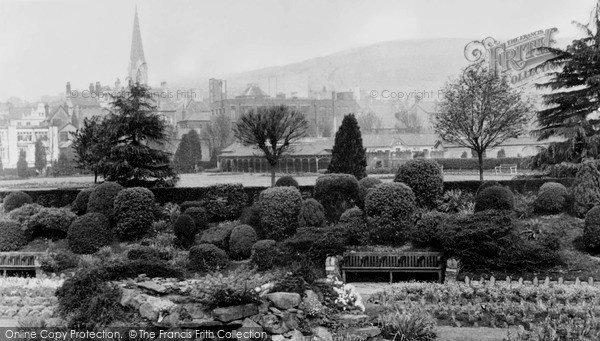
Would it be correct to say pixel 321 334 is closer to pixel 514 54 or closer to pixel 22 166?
pixel 514 54

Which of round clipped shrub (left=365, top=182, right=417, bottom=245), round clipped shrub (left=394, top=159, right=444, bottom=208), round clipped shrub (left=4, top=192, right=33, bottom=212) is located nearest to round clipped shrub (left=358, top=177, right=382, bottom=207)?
round clipped shrub (left=394, top=159, right=444, bottom=208)

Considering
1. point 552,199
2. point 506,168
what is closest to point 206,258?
point 552,199

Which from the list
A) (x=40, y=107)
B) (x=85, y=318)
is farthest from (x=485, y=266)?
(x=40, y=107)

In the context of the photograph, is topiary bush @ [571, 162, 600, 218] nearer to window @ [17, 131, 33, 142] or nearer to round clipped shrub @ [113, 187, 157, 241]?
round clipped shrub @ [113, 187, 157, 241]

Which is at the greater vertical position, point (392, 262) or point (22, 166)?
point (22, 166)

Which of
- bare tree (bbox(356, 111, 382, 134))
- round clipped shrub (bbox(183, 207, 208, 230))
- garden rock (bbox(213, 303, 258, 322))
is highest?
bare tree (bbox(356, 111, 382, 134))

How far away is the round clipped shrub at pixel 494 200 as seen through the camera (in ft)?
67.5

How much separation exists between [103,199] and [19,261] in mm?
4068

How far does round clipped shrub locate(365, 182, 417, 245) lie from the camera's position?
2011 centimetres

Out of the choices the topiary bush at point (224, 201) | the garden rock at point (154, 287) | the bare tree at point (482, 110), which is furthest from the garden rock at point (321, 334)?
the bare tree at point (482, 110)

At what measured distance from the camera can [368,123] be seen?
43406mm

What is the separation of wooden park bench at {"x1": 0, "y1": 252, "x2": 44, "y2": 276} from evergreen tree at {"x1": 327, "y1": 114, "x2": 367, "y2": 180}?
11.8 meters

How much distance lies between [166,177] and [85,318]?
16.9 metres

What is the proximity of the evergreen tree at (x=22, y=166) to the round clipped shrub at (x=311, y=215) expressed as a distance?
18178 mm
